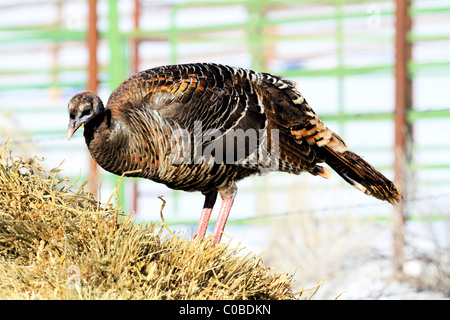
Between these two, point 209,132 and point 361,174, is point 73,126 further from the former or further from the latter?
point 361,174

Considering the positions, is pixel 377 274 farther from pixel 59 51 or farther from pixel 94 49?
pixel 59 51

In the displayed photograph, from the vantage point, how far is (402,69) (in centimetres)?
717

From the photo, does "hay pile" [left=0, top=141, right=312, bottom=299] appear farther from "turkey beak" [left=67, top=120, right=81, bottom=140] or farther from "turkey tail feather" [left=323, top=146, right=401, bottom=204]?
"turkey tail feather" [left=323, top=146, right=401, bottom=204]

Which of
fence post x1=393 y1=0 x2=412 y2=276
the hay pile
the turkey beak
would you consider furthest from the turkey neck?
fence post x1=393 y1=0 x2=412 y2=276

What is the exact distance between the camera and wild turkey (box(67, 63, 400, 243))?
3154mm

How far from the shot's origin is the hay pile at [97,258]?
7.77 ft

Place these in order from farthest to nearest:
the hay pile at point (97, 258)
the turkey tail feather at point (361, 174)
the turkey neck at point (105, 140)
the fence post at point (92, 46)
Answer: the fence post at point (92, 46) < the turkey tail feather at point (361, 174) < the turkey neck at point (105, 140) < the hay pile at point (97, 258)

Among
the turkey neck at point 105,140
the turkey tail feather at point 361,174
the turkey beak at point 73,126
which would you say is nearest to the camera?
the turkey beak at point 73,126

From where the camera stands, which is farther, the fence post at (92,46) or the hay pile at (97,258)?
the fence post at (92,46)

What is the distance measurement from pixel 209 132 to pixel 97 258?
3.93 feet

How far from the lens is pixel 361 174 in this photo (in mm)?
3967

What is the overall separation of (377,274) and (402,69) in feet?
7.59

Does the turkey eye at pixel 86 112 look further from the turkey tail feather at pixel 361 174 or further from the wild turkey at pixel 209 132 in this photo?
the turkey tail feather at pixel 361 174

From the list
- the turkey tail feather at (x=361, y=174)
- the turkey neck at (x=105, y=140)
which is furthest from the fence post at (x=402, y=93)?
the turkey neck at (x=105, y=140)
